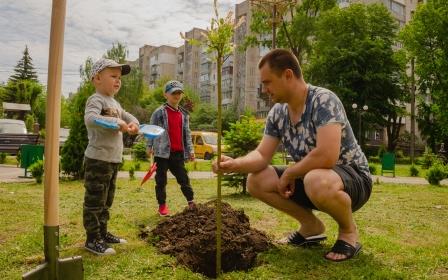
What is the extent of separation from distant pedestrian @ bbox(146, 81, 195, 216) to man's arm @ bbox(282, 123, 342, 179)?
282 centimetres

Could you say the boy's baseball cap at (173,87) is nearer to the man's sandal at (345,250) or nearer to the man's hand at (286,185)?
the man's hand at (286,185)

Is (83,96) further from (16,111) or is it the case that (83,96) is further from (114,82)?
(16,111)

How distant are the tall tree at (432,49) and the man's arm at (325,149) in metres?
29.4

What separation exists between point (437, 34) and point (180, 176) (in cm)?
3016

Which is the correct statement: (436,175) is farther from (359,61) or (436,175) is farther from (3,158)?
(359,61)

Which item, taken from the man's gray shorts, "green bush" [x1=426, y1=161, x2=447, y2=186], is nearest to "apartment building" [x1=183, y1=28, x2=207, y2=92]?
"green bush" [x1=426, y1=161, x2=447, y2=186]

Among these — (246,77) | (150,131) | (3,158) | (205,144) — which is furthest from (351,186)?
(246,77)

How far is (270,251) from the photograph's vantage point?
3.39 metres

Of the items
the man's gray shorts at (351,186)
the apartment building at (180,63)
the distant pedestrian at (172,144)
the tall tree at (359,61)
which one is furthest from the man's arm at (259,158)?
the apartment building at (180,63)

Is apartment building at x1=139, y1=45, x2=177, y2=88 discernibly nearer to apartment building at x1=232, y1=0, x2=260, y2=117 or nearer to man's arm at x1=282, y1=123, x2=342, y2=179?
apartment building at x1=232, y1=0, x2=260, y2=117

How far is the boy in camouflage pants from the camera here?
3.38 metres

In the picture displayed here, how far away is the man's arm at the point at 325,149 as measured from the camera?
2975 mm

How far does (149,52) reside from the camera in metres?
94.0

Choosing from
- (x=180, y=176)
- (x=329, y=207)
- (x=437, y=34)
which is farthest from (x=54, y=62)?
(x=437, y=34)
